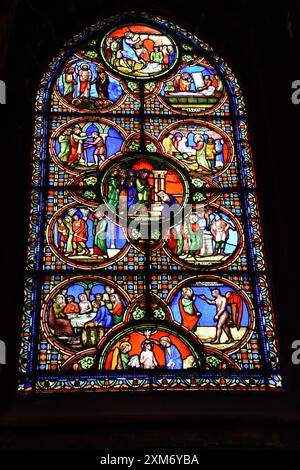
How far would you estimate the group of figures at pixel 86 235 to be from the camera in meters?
8.99

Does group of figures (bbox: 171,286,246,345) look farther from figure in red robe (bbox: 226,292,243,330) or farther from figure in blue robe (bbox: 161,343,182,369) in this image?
figure in blue robe (bbox: 161,343,182,369)

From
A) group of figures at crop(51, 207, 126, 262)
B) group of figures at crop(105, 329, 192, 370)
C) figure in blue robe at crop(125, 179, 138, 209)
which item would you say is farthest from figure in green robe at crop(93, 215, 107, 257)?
group of figures at crop(105, 329, 192, 370)

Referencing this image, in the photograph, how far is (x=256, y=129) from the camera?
10008 mm

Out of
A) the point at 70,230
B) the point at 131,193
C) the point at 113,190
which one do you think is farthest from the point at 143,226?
the point at 70,230

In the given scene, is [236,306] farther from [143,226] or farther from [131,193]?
[131,193]

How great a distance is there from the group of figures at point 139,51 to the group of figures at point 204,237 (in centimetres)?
214

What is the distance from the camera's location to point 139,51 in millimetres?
10867

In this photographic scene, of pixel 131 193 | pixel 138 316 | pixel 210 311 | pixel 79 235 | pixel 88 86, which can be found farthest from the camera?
pixel 88 86

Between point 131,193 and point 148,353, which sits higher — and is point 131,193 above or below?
above

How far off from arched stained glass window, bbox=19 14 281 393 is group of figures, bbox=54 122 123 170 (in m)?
0.01

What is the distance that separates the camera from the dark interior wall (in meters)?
7.75

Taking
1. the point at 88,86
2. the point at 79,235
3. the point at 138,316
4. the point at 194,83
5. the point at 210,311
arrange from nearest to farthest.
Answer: the point at 138,316 → the point at 210,311 → the point at 79,235 → the point at 88,86 → the point at 194,83

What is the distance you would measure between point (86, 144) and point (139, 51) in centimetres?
169
